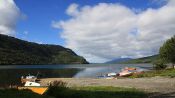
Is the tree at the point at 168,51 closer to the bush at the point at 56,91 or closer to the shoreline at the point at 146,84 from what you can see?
the shoreline at the point at 146,84

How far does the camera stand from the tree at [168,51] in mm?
116875

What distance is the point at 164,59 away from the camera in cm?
12081

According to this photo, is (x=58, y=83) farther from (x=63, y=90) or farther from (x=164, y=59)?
(x=164, y=59)

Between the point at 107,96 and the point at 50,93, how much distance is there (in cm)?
616

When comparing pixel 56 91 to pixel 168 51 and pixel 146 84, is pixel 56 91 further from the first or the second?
pixel 168 51

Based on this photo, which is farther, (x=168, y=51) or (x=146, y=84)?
(x=168, y=51)

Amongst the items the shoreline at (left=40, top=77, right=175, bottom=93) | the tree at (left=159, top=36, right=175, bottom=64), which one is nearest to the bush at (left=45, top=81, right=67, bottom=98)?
the shoreline at (left=40, top=77, right=175, bottom=93)

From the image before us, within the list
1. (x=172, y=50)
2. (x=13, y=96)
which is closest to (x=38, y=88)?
(x=13, y=96)

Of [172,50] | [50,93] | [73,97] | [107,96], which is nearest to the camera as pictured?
[50,93]

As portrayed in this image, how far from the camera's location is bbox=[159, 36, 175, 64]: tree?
11688 cm

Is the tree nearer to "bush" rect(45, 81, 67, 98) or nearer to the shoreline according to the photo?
the shoreline

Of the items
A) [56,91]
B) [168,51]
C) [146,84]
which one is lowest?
[56,91]

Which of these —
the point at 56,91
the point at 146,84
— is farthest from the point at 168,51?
the point at 56,91

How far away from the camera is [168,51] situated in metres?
117
